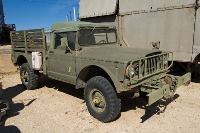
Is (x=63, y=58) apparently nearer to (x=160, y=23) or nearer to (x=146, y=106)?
(x=146, y=106)

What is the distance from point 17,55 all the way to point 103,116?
399 centimetres

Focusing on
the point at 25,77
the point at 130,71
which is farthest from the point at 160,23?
the point at 25,77

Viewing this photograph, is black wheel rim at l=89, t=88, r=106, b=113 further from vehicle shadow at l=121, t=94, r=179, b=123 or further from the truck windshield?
the truck windshield

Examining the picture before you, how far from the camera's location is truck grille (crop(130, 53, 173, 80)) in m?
3.50

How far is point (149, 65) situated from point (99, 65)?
1.00 m

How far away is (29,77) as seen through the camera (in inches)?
222

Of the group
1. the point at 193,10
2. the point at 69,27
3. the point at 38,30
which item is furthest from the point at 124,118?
the point at 193,10

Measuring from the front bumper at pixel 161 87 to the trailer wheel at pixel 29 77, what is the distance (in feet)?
11.0

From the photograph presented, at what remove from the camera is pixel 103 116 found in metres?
3.67

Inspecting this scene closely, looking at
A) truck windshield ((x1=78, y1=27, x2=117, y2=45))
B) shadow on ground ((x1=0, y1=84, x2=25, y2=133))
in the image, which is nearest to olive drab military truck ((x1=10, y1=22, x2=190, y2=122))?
truck windshield ((x1=78, y1=27, x2=117, y2=45))

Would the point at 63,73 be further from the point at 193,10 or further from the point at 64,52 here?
the point at 193,10

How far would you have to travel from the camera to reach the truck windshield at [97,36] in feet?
14.1

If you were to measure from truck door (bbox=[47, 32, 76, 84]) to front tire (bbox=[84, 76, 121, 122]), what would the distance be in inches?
26.7

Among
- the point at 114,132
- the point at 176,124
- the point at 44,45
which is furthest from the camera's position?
the point at 44,45
